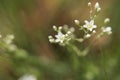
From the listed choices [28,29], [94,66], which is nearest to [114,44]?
[94,66]

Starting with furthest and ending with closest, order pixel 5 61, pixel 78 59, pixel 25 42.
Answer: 1. pixel 5 61
2. pixel 25 42
3. pixel 78 59

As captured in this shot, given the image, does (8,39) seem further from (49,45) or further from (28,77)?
(49,45)

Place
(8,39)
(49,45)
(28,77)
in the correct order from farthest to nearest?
(49,45), (28,77), (8,39)

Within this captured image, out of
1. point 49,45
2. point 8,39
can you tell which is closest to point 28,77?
point 8,39

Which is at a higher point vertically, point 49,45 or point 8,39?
point 49,45

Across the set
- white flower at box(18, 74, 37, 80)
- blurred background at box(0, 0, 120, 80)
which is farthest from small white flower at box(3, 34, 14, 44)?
white flower at box(18, 74, 37, 80)

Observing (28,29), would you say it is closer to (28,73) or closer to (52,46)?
(52,46)

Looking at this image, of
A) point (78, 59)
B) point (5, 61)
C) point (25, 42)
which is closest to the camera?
point (78, 59)

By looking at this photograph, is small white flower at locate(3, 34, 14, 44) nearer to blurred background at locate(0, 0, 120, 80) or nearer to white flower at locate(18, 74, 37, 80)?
blurred background at locate(0, 0, 120, 80)

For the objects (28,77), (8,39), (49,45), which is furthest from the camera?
(49,45)
